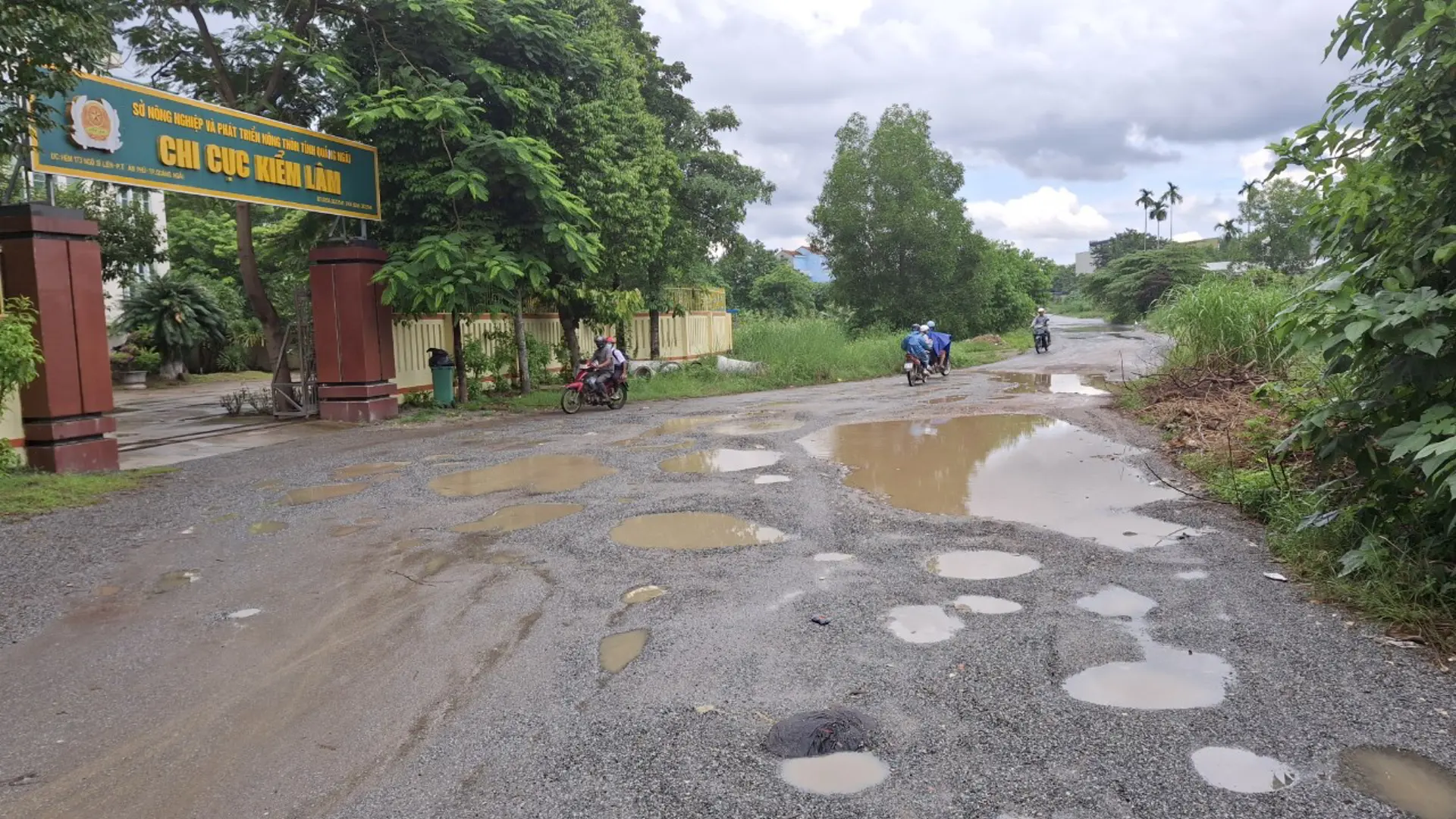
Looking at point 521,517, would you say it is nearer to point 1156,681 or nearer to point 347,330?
point 1156,681

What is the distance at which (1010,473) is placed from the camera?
823 centimetres

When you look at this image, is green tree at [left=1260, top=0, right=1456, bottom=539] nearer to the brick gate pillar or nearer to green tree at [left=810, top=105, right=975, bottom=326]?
the brick gate pillar

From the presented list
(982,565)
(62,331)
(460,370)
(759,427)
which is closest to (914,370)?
(759,427)

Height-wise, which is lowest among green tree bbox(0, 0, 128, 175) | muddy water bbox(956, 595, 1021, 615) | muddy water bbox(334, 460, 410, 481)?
muddy water bbox(956, 595, 1021, 615)

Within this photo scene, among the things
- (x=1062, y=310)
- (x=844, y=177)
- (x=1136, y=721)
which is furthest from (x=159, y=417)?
(x=1062, y=310)

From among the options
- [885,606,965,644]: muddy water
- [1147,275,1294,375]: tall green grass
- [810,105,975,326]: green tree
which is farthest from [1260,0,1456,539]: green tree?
[810,105,975,326]: green tree

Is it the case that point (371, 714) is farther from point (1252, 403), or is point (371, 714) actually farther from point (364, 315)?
point (364, 315)

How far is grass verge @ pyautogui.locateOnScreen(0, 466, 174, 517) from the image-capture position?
23.6 feet

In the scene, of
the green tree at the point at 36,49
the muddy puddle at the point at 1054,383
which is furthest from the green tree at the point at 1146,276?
the green tree at the point at 36,49

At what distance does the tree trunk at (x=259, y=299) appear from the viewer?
13945mm

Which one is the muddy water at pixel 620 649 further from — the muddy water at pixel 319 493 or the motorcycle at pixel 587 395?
the motorcycle at pixel 587 395

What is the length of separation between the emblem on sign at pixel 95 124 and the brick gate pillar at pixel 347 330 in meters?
3.64

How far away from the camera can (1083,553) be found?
17.8ft

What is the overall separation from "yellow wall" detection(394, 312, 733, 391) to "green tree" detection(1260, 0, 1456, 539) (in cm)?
1290
